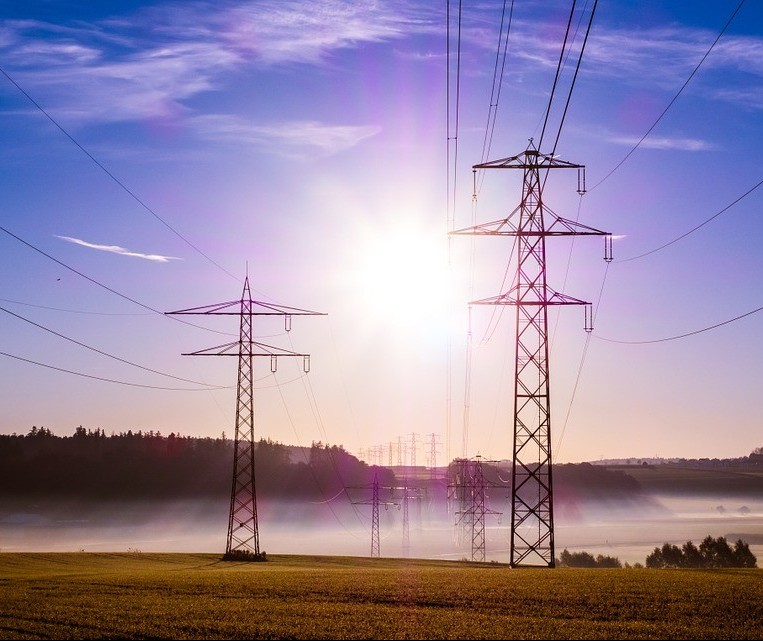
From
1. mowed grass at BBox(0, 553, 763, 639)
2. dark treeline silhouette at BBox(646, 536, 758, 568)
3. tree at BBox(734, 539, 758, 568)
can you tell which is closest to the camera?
mowed grass at BBox(0, 553, 763, 639)

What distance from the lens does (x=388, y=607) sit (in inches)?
1314

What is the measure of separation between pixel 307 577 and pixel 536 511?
1920 centimetres

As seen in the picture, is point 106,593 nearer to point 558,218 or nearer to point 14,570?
point 14,570

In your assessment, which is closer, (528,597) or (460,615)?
(460,615)

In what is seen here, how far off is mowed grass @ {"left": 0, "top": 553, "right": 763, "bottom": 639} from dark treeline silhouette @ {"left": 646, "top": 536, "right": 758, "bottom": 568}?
3738 inches

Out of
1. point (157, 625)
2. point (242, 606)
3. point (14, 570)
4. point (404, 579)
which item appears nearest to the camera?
point (157, 625)

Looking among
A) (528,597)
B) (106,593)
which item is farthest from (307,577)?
(528,597)

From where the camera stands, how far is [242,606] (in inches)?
1342

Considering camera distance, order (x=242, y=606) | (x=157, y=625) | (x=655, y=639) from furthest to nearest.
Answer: (x=242, y=606) → (x=157, y=625) → (x=655, y=639)

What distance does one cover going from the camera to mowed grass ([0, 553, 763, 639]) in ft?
91.1

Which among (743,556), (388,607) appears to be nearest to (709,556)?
(743,556)

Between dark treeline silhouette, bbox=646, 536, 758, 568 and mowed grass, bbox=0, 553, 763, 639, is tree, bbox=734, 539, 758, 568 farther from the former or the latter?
mowed grass, bbox=0, 553, 763, 639

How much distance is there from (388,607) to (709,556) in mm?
119754

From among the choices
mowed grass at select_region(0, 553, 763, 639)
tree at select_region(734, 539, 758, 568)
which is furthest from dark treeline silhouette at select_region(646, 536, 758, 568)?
mowed grass at select_region(0, 553, 763, 639)
